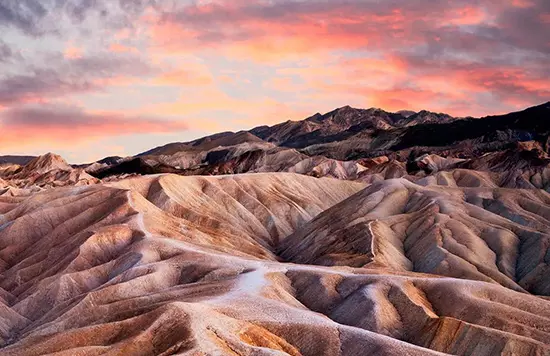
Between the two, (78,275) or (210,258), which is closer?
(210,258)

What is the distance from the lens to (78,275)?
294ft

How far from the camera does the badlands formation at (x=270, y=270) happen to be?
5472 centimetres

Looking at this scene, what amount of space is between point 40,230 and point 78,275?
29121mm

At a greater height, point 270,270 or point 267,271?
point 267,271

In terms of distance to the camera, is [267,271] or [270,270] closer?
[267,271]

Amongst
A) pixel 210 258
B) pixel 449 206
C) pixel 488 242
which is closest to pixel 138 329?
pixel 210 258

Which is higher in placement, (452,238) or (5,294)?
(5,294)

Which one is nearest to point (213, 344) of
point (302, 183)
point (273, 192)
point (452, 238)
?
point (452, 238)

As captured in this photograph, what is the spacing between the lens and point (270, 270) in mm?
77688

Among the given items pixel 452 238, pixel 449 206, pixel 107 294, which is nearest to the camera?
pixel 107 294

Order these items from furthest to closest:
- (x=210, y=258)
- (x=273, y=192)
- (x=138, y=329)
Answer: (x=273, y=192)
(x=210, y=258)
(x=138, y=329)

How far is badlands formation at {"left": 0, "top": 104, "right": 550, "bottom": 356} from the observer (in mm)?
54719

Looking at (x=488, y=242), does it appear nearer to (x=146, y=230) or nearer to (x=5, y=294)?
(x=146, y=230)

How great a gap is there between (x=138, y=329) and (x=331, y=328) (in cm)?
1546
